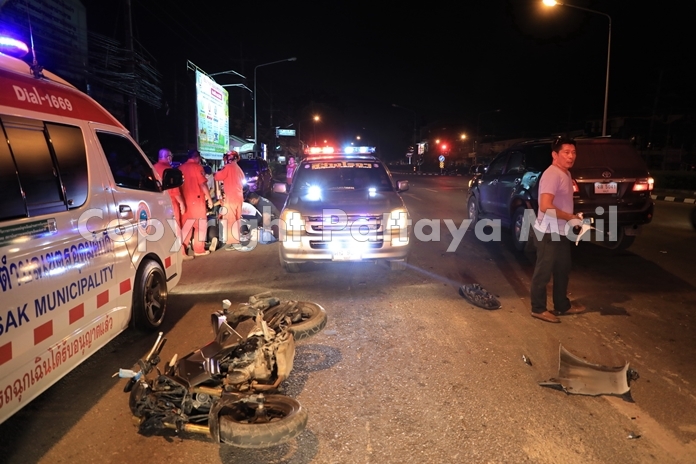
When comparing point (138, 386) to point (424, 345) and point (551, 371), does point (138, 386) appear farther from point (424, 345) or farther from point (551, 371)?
point (551, 371)

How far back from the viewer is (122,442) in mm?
3258

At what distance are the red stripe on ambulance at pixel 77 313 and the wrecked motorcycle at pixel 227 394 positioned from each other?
589mm

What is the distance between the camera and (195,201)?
29.8 ft

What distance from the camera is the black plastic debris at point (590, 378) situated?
3.90m

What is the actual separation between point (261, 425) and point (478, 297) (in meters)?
3.93

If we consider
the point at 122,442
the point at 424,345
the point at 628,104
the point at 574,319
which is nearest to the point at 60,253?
the point at 122,442

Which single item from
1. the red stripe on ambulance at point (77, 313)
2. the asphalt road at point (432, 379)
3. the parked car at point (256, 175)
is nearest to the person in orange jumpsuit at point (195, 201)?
the asphalt road at point (432, 379)

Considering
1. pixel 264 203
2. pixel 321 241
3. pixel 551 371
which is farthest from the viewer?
pixel 264 203

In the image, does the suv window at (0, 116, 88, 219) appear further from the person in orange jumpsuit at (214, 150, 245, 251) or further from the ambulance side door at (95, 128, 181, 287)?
the person in orange jumpsuit at (214, 150, 245, 251)

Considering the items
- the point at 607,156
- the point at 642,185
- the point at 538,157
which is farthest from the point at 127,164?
the point at 642,185

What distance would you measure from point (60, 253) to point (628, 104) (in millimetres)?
54438

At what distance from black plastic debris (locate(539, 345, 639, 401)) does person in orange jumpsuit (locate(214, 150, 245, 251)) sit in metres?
7.00

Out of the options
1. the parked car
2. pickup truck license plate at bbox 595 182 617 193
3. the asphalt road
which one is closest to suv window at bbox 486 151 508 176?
pickup truck license plate at bbox 595 182 617 193

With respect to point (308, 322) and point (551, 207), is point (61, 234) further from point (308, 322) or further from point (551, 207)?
point (551, 207)
